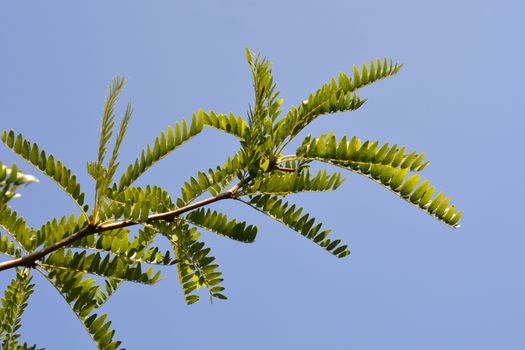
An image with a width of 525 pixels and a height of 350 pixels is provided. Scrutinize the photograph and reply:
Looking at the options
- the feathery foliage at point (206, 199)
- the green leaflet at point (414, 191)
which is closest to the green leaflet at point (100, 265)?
the feathery foliage at point (206, 199)

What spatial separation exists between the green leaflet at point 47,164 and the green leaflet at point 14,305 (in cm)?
80

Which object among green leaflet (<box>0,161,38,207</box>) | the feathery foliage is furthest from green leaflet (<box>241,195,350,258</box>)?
green leaflet (<box>0,161,38,207</box>)

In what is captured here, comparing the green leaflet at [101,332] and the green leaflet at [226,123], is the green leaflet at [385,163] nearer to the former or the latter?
the green leaflet at [226,123]

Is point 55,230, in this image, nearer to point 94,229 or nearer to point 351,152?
point 94,229

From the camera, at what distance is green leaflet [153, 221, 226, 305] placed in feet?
11.5

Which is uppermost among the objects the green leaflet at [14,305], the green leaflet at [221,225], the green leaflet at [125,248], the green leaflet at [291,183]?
the green leaflet at [291,183]

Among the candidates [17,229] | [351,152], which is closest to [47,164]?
[17,229]

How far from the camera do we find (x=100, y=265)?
143 inches

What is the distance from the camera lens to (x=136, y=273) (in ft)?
12.1

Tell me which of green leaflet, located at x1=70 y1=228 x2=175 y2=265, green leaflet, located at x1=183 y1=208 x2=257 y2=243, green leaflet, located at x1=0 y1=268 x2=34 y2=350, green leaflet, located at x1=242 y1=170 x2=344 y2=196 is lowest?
green leaflet, located at x1=0 y1=268 x2=34 y2=350

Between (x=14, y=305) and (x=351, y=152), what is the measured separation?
2.52 metres

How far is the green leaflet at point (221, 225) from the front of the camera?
368cm

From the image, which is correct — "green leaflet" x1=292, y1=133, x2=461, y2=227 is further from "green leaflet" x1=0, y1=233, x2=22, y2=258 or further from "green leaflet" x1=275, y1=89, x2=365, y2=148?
"green leaflet" x1=0, y1=233, x2=22, y2=258

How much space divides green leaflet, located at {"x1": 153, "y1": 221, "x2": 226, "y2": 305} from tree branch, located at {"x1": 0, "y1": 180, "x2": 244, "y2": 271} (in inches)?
2.3
